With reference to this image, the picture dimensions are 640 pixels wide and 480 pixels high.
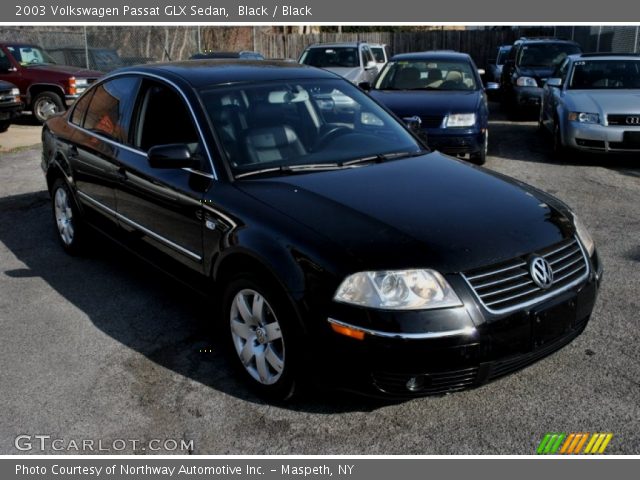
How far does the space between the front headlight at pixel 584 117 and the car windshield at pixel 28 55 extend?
12.0 metres

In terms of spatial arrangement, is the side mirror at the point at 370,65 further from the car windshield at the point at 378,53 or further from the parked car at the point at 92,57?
the parked car at the point at 92,57

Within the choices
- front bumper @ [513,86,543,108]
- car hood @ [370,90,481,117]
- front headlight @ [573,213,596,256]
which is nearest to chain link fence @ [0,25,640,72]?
front bumper @ [513,86,543,108]

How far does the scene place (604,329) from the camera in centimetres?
433

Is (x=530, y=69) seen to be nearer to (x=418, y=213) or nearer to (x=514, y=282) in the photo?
(x=418, y=213)

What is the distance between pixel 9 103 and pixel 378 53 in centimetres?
1055

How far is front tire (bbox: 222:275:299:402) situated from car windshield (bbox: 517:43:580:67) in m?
13.0

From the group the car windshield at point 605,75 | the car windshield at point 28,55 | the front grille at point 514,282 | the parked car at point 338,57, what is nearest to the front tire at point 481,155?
the car windshield at point 605,75

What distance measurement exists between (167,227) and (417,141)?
5.99 feet

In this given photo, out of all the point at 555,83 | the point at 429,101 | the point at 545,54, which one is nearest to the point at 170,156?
the point at 429,101

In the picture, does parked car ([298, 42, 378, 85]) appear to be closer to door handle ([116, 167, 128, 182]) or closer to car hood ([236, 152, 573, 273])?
door handle ([116, 167, 128, 182])

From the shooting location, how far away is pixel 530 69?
14625 mm

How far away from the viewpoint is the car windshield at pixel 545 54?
14.9 meters

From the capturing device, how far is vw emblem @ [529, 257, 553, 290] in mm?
3242
